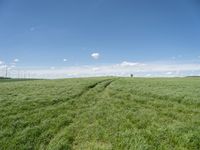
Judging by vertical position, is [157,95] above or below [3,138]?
above

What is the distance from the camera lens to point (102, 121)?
13.9 m

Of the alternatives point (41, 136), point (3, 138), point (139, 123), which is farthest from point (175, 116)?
point (3, 138)

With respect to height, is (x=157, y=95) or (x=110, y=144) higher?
(x=157, y=95)

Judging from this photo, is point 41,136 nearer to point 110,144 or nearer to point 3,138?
point 3,138

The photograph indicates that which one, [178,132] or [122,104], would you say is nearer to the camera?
[178,132]

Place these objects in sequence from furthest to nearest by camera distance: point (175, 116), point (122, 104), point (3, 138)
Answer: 1. point (122, 104)
2. point (175, 116)
3. point (3, 138)

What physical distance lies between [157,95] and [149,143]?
40.4 feet

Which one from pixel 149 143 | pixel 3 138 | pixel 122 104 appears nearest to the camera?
pixel 149 143

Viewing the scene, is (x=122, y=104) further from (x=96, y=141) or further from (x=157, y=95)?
(x=96, y=141)

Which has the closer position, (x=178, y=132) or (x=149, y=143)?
(x=149, y=143)

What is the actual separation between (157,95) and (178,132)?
426 inches

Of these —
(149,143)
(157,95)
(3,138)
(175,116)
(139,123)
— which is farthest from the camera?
(157,95)

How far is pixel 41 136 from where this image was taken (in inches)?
455

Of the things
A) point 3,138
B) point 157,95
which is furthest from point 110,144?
point 157,95
